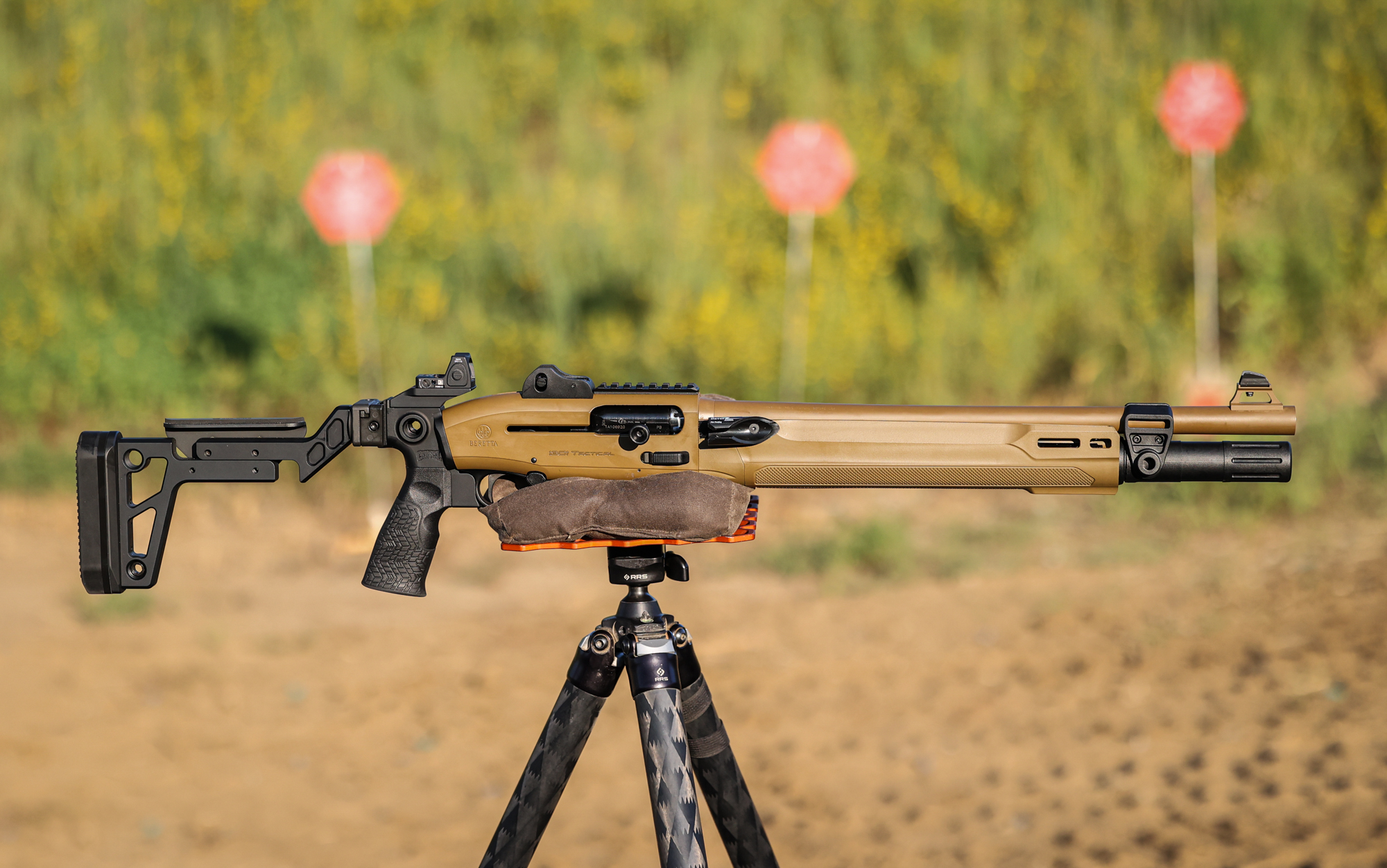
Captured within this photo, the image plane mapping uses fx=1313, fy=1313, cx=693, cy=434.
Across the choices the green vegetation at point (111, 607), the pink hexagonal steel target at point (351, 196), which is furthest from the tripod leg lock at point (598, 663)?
the pink hexagonal steel target at point (351, 196)

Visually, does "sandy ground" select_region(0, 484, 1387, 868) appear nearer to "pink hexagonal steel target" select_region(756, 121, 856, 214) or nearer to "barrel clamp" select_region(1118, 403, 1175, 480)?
"barrel clamp" select_region(1118, 403, 1175, 480)

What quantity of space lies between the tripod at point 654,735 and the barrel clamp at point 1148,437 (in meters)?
1.05

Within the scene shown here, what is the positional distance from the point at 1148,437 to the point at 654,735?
4.24ft

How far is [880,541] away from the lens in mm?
7102

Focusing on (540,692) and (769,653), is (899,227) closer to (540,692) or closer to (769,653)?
(769,653)

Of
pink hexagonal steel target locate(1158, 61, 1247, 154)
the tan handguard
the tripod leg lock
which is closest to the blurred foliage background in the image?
pink hexagonal steel target locate(1158, 61, 1247, 154)

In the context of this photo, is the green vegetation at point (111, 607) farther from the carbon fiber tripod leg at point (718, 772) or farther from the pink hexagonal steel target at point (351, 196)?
the carbon fiber tripod leg at point (718, 772)

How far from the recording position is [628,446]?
293cm

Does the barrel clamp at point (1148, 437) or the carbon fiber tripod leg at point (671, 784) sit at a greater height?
the barrel clamp at point (1148, 437)

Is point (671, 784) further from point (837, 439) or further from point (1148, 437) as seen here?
point (1148, 437)

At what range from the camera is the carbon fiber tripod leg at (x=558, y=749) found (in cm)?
287

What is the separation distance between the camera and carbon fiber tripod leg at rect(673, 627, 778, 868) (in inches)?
116

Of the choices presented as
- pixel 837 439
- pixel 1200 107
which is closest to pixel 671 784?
pixel 837 439

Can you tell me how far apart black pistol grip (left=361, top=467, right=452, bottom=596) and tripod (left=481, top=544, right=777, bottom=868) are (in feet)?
1.41
